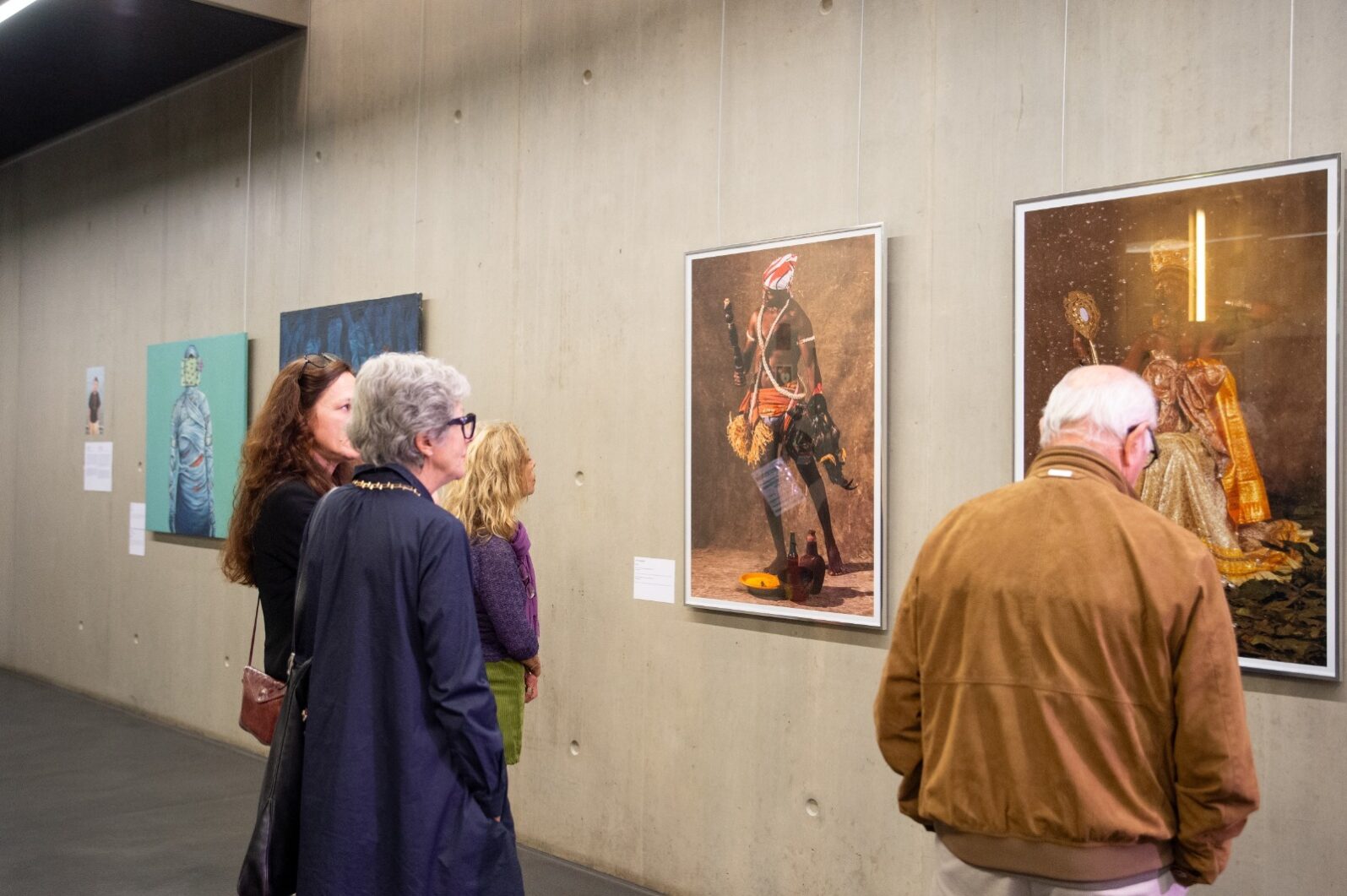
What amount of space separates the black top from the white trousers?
1774 millimetres

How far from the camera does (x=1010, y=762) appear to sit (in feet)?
7.26

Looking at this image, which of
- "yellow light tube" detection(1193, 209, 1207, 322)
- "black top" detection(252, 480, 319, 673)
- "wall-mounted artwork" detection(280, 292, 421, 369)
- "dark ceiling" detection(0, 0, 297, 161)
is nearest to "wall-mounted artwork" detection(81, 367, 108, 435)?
"dark ceiling" detection(0, 0, 297, 161)

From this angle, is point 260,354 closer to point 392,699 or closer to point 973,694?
point 392,699

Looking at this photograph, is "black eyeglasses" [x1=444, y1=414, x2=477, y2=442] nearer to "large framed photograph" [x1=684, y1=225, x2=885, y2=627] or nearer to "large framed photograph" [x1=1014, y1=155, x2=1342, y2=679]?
"large framed photograph" [x1=684, y1=225, x2=885, y2=627]

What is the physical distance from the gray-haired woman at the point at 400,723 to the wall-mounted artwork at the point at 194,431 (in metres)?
5.21

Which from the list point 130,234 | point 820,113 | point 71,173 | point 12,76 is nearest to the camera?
point 820,113

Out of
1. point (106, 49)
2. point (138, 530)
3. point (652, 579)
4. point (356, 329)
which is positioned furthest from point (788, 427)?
point (138, 530)

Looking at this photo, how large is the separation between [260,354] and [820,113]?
178 inches

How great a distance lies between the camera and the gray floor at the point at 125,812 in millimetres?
4871

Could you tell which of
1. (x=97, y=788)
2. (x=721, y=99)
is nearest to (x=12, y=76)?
(x=97, y=788)

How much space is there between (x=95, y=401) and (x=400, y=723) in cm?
788

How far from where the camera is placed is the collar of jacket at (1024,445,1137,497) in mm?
2297

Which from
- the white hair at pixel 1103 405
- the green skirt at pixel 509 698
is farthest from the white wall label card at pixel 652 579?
the white hair at pixel 1103 405

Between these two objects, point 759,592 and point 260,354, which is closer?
point 759,592
